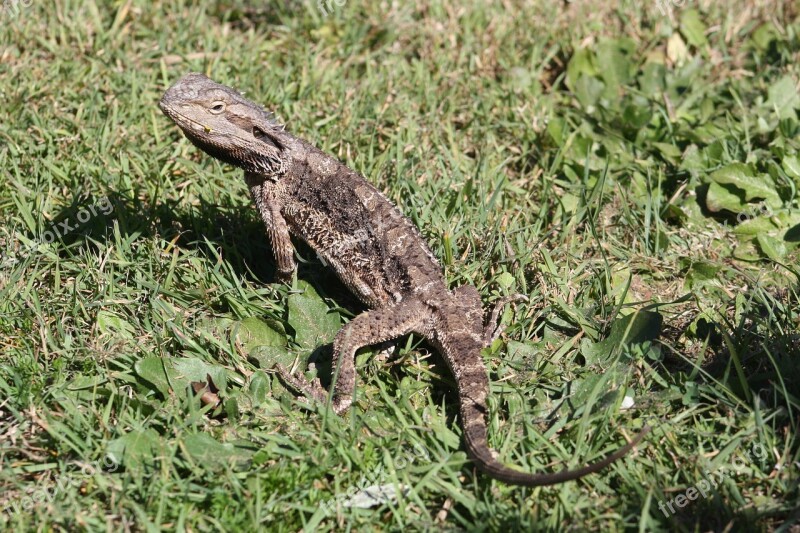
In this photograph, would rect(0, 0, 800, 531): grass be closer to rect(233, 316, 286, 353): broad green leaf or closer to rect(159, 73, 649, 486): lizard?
rect(233, 316, 286, 353): broad green leaf

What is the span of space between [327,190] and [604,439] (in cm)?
212

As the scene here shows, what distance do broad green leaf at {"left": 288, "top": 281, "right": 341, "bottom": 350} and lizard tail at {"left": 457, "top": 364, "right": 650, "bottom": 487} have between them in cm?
87

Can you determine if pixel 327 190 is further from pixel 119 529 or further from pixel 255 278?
pixel 119 529

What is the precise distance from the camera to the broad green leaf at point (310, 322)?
15.4 feet

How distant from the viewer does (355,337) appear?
4422 millimetres

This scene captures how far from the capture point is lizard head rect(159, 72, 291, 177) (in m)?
4.79

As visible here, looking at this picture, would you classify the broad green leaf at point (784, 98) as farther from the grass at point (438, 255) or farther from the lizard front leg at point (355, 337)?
the lizard front leg at point (355, 337)
